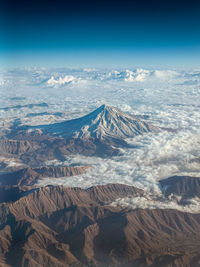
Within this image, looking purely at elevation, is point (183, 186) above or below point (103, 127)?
above

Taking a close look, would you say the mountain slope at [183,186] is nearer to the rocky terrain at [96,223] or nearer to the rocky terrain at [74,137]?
the rocky terrain at [96,223]

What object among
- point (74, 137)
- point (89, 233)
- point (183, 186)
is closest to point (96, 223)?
point (89, 233)

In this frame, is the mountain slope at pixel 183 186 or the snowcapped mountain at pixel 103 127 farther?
the snowcapped mountain at pixel 103 127

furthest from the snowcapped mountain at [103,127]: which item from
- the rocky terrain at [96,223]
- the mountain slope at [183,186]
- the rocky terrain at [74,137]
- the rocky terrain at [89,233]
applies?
the rocky terrain at [89,233]

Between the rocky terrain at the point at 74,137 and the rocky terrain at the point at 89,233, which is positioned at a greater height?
the rocky terrain at the point at 89,233

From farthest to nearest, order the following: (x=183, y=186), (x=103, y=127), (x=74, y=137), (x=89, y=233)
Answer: (x=103, y=127)
(x=74, y=137)
(x=183, y=186)
(x=89, y=233)

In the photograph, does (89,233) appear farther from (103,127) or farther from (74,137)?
(103,127)

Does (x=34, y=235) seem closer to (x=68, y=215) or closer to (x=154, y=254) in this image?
(x=68, y=215)

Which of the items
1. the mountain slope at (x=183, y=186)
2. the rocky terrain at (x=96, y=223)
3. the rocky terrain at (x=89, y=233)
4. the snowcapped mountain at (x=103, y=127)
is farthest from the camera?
the snowcapped mountain at (x=103, y=127)

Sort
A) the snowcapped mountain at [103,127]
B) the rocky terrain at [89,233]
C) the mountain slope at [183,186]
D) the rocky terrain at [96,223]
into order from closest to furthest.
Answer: the rocky terrain at [89,233] → the rocky terrain at [96,223] → the mountain slope at [183,186] → the snowcapped mountain at [103,127]

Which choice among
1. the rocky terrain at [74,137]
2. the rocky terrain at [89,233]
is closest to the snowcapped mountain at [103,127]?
the rocky terrain at [74,137]
